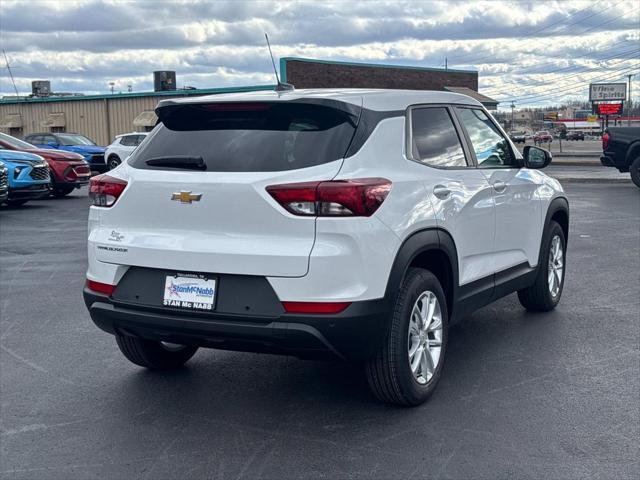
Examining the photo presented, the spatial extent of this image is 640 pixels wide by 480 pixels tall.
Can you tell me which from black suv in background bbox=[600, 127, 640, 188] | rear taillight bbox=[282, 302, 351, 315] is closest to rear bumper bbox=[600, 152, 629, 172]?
black suv in background bbox=[600, 127, 640, 188]

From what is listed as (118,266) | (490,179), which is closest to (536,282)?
(490,179)

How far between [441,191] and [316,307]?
4.15ft

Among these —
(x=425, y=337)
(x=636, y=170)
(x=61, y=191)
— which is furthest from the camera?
(x=61, y=191)

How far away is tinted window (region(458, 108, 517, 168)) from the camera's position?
598 cm

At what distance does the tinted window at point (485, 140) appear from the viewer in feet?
19.6

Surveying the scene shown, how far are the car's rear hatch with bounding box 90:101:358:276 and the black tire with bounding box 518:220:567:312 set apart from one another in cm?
295

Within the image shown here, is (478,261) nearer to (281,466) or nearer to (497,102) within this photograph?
(281,466)

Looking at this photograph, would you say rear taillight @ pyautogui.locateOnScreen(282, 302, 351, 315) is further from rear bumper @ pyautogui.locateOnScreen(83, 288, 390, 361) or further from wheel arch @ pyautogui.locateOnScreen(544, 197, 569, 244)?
wheel arch @ pyautogui.locateOnScreen(544, 197, 569, 244)

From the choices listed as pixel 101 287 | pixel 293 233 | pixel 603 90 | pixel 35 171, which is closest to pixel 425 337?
pixel 293 233

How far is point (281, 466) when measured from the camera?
13.5 ft

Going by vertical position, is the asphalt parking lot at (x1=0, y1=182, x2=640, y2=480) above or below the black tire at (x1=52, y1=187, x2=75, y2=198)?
above

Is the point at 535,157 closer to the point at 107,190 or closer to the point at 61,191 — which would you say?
the point at 107,190

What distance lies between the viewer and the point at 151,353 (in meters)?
5.59

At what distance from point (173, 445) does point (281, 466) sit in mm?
649
